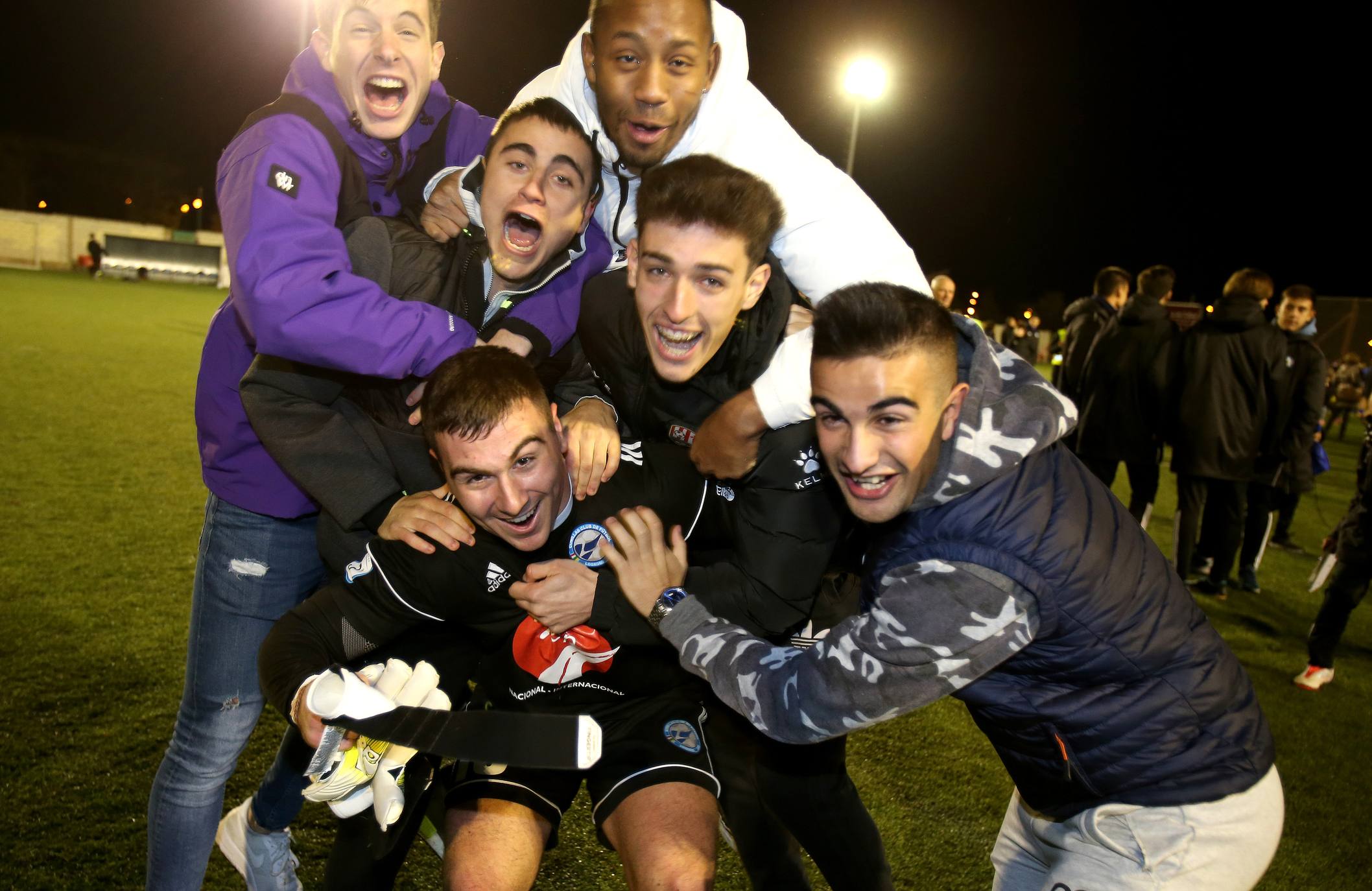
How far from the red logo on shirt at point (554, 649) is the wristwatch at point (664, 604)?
13.7 inches

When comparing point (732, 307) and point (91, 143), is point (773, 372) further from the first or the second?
point (91, 143)

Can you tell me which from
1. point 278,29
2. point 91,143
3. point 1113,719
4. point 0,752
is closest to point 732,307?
point 1113,719

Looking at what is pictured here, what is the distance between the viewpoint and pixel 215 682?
2.37m

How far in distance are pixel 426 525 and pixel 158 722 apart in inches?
86.8

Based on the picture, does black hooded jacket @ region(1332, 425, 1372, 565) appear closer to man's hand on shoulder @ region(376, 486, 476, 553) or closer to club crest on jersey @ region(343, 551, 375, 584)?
man's hand on shoulder @ region(376, 486, 476, 553)

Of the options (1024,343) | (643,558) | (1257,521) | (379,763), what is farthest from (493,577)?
(1024,343)

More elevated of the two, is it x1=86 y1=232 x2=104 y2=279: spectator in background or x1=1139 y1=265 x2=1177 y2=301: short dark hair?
x1=1139 y1=265 x2=1177 y2=301: short dark hair

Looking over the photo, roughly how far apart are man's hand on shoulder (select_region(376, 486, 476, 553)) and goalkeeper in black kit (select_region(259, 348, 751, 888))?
0.05m

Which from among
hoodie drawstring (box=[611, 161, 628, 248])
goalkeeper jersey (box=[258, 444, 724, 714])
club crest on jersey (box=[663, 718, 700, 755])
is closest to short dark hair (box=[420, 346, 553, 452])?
goalkeeper jersey (box=[258, 444, 724, 714])

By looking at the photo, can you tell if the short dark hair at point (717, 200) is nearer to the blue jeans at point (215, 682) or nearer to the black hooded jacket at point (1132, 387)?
the blue jeans at point (215, 682)

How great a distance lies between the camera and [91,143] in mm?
52656

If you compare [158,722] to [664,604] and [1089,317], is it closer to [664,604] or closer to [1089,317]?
[664,604]

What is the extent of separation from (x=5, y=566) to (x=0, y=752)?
7.41 ft

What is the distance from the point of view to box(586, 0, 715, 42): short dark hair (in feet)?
8.39
